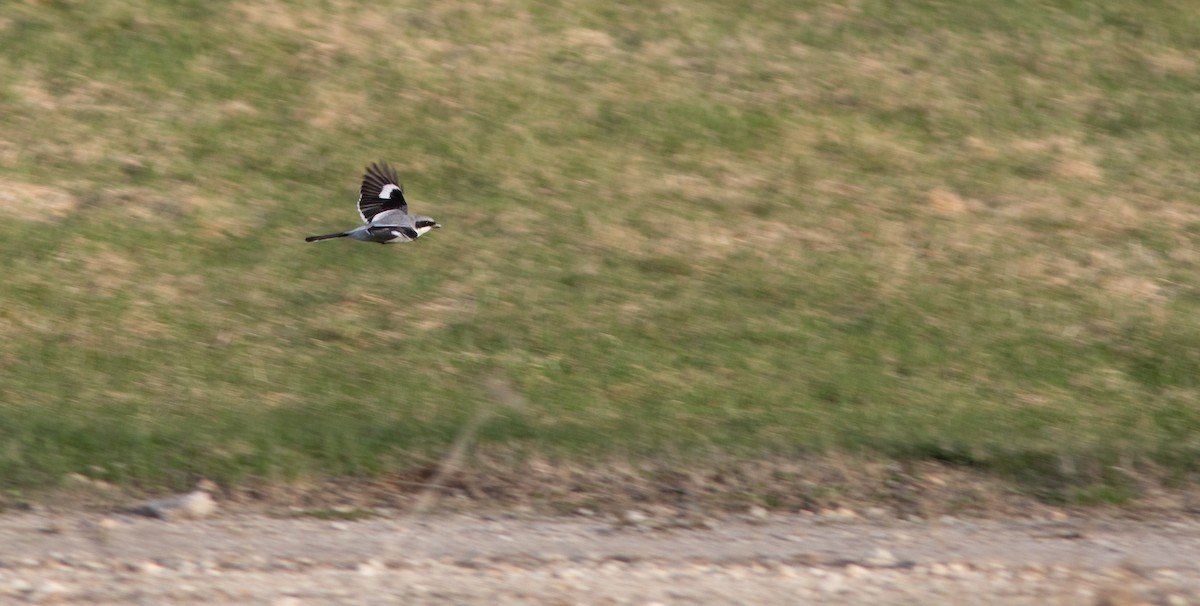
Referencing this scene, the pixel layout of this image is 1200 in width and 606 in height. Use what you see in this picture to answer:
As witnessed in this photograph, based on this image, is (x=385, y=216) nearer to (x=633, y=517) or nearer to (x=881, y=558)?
(x=633, y=517)

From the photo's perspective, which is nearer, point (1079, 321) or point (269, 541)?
point (269, 541)

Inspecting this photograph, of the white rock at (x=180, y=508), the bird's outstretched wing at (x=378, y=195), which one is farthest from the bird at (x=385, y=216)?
the white rock at (x=180, y=508)

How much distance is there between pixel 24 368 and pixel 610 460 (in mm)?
4008

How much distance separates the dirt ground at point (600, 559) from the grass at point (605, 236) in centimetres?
97

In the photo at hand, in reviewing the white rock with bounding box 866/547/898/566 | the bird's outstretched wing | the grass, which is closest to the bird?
the bird's outstretched wing

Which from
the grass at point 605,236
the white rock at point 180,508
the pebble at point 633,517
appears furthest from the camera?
the grass at point 605,236

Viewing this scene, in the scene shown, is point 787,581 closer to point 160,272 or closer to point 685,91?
point 160,272

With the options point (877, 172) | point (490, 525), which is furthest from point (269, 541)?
point (877, 172)

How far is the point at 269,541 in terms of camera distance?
724 cm

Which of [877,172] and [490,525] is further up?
[877,172]

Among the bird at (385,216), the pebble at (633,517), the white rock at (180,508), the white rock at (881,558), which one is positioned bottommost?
the white rock at (180,508)

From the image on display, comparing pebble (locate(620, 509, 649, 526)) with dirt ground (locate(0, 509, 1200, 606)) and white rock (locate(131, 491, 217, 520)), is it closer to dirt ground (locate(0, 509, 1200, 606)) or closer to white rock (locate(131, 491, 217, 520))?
dirt ground (locate(0, 509, 1200, 606))

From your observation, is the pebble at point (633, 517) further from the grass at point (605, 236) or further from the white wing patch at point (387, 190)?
the white wing patch at point (387, 190)

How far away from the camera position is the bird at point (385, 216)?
447 inches
